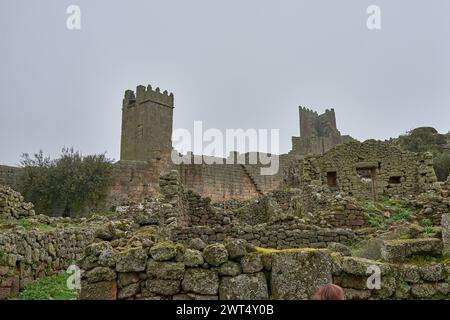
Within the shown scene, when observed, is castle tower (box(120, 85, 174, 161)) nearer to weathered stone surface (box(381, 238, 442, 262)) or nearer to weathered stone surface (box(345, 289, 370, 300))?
weathered stone surface (box(381, 238, 442, 262))

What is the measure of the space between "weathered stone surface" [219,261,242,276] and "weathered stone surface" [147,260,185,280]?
39 centimetres

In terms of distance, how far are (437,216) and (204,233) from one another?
6.10 metres

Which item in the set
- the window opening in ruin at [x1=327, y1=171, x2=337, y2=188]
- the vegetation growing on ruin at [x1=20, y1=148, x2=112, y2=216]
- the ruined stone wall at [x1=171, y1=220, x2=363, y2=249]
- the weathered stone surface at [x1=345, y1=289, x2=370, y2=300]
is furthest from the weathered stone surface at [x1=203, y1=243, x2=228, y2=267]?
the vegetation growing on ruin at [x1=20, y1=148, x2=112, y2=216]

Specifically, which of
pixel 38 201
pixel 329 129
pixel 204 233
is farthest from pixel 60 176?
pixel 329 129

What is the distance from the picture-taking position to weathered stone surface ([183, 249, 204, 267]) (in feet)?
12.5

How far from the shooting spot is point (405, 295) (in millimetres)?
3949

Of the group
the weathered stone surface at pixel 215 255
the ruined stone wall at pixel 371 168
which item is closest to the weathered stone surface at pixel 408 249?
the weathered stone surface at pixel 215 255

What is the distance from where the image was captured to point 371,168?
1641 centimetres

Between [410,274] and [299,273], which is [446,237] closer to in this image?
[410,274]

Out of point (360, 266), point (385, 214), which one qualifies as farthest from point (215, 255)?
point (385, 214)

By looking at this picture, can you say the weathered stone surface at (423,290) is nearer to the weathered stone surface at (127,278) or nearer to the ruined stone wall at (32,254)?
the weathered stone surface at (127,278)

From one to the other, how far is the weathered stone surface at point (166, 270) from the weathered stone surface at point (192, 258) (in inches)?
2.4

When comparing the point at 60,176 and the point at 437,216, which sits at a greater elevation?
the point at 60,176

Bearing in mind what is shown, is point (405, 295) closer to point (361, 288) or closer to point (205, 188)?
point (361, 288)
